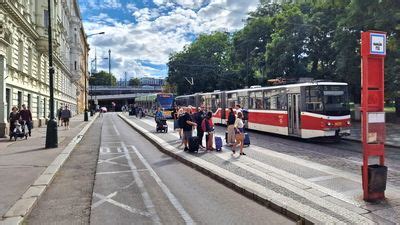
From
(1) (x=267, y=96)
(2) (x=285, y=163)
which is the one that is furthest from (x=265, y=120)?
(2) (x=285, y=163)

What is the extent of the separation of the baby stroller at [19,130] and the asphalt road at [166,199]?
9.39 metres

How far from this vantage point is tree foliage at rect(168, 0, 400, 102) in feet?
72.7

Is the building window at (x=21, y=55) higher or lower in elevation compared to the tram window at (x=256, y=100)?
higher

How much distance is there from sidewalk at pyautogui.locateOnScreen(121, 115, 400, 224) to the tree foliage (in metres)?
11.9

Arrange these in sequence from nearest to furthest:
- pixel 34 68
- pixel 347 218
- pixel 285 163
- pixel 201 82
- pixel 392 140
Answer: pixel 347 218 → pixel 285 163 → pixel 392 140 → pixel 34 68 → pixel 201 82

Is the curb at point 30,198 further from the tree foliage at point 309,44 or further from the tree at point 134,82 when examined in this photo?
the tree at point 134,82

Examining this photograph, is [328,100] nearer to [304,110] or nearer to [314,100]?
[314,100]

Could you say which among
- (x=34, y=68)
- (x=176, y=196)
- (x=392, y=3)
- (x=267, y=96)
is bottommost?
(x=176, y=196)

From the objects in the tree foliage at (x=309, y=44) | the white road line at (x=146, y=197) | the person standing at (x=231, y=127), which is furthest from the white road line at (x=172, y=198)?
the tree foliage at (x=309, y=44)

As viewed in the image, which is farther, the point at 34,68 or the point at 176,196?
the point at 34,68

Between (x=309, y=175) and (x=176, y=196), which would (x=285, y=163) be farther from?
(x=176, y=196)

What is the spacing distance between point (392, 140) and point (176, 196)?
1434 cm

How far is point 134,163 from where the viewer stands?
1307 centimetres

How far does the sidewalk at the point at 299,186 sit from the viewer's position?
21.5 ft
